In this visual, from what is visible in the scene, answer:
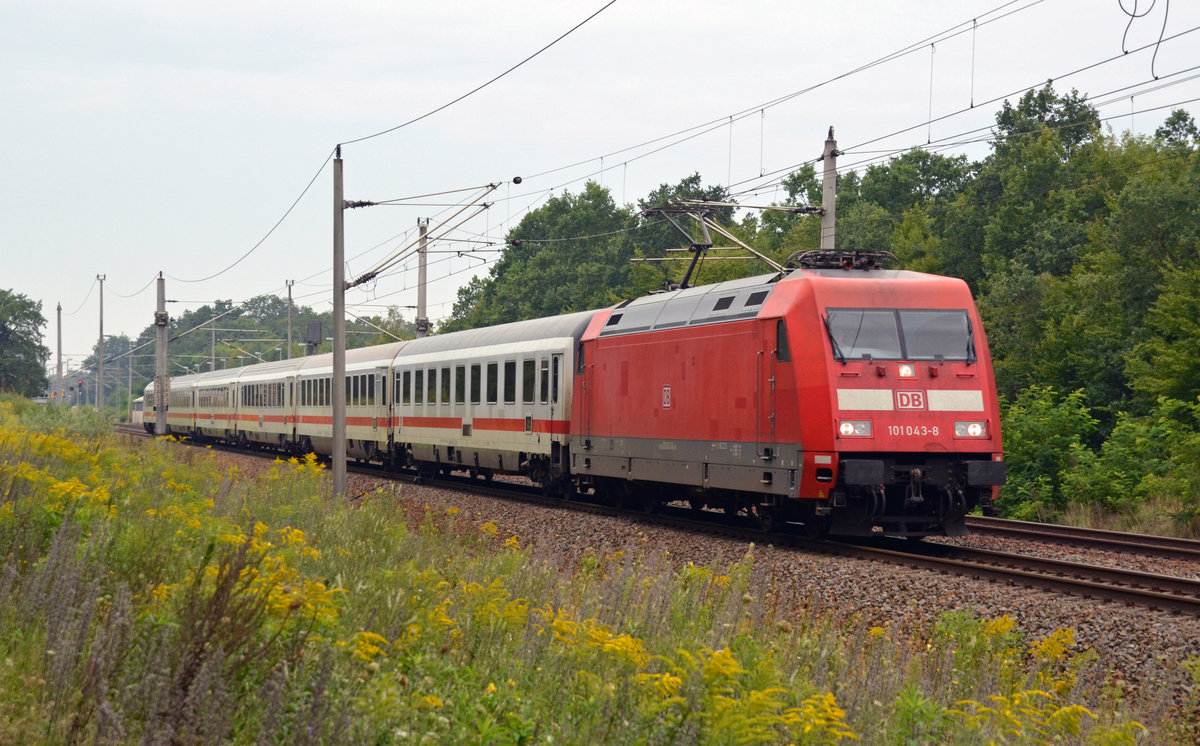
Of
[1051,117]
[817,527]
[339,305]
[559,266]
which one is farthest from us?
[559,266]

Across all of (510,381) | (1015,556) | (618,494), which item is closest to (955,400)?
(1015,556)

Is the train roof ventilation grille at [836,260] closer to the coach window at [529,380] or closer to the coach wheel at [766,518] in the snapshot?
the coach wheel at [766,518]

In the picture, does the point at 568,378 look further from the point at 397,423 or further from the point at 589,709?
the point at 589,709

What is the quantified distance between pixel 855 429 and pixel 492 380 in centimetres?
1210

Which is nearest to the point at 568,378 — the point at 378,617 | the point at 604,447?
the point at 604,447

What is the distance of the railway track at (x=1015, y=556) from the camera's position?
11.0 m

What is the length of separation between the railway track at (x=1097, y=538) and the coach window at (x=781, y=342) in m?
4.95

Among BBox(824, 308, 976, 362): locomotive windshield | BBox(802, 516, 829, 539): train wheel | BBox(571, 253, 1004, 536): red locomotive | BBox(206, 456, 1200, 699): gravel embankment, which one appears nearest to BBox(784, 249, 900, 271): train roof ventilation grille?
BBox(571, 253, 1004, 536): red locomotive

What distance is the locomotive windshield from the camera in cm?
1429

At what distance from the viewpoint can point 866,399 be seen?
46.2 ft

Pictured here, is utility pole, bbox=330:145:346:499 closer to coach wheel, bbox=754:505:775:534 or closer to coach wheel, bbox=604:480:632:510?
coach wheel, bbox=604:480:632:510

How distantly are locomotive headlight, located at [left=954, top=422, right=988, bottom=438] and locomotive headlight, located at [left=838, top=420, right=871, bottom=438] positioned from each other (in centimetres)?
126

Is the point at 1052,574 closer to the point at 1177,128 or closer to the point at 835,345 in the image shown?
the point at 835,345

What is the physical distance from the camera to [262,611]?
16.6ft
